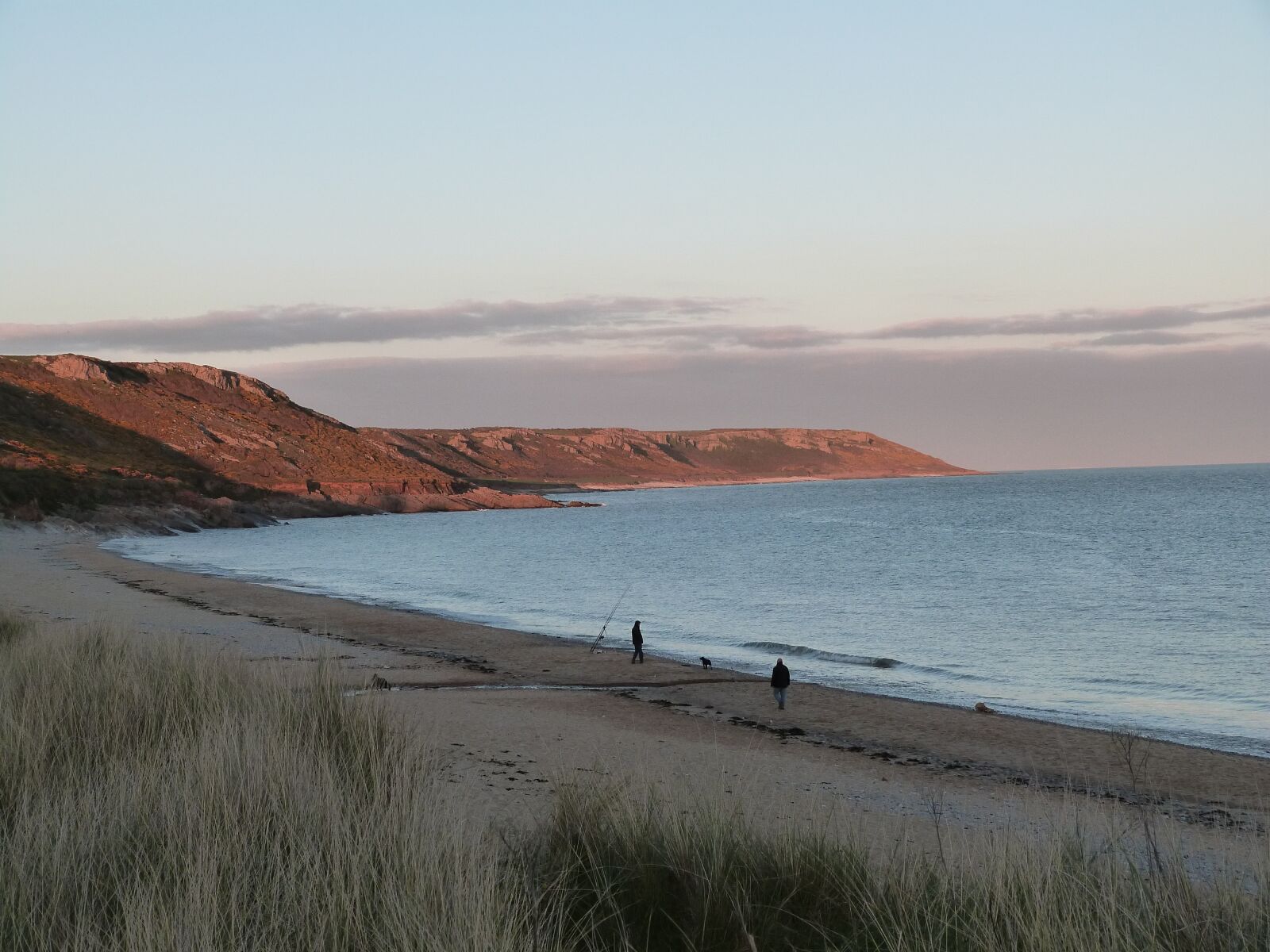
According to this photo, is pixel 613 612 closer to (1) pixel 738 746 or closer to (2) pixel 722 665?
(2) pixel 722 665

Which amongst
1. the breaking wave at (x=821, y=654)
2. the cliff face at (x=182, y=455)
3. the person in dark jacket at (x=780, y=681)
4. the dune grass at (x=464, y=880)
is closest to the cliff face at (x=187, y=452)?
the cliff face at (x=182, y=455)

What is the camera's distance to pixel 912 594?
3600cm

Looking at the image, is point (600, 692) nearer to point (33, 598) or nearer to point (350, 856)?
point (350, 856)

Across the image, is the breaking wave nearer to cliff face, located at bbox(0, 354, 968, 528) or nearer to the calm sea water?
the calm sea water

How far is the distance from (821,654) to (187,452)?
343 ft

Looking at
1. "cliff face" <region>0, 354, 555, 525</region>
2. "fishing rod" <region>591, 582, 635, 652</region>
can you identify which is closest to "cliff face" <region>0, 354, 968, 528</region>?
"cliff face" <region>0, 354, 555, 525</region>

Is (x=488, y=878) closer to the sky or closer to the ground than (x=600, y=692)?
closer to the sky

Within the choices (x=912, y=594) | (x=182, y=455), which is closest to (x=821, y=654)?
(x=912, y=594)

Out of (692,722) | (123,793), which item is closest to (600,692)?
(692,722)

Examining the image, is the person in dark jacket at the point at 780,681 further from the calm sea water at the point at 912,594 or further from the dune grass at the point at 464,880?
the dune grass at the point at 464,880

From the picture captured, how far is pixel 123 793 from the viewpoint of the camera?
559 cm

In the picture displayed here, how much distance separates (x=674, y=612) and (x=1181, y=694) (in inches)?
650

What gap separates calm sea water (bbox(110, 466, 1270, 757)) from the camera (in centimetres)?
1933

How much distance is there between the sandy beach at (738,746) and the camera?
8367mm
